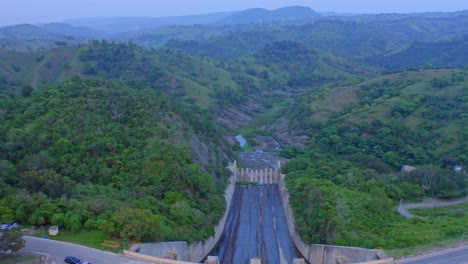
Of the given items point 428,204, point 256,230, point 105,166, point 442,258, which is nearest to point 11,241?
point 105,166

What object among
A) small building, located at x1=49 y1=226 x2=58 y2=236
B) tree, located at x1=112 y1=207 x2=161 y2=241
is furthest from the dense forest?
small building, located at x1=49 y1=226 x2=58 y2=236

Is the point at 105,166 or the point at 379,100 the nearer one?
the point at 105,166

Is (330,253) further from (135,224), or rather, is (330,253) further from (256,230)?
(135,224)

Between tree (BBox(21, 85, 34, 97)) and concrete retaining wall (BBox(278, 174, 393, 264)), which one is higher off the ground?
tree (BBox(21, 85, 34, 97))

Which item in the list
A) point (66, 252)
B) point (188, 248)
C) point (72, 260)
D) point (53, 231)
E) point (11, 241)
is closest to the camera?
point (11, 241)

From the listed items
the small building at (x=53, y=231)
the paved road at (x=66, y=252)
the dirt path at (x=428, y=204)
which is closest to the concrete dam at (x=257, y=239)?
the paved road at (x=66, y=252)

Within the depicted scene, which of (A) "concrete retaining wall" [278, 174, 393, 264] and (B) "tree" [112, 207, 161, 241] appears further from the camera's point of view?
(A) "concrete retaining wall" [278, 174, 393, 264]

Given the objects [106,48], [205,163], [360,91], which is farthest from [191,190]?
[106,48]

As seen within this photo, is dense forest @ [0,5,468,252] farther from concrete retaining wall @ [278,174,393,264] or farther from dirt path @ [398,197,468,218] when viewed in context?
concrete retaining wall @ [278,174,393,264]
